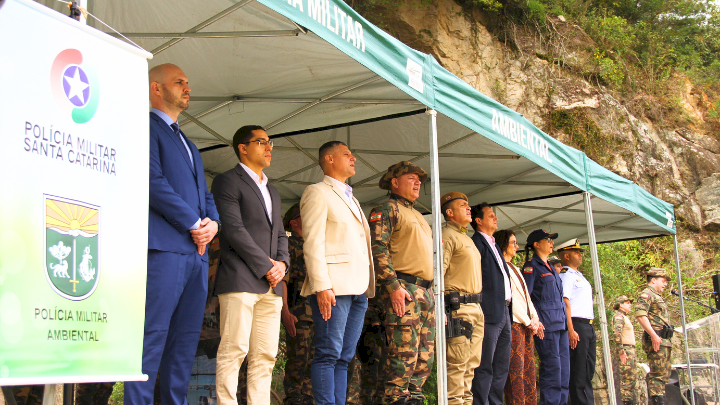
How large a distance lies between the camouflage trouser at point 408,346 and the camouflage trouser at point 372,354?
0.36 feet

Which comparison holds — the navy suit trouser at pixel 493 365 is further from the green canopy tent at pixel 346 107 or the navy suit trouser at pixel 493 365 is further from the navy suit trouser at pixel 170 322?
the navy suit trouser at pixel 170 322

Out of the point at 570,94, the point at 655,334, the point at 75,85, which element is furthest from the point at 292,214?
the point at 570,94

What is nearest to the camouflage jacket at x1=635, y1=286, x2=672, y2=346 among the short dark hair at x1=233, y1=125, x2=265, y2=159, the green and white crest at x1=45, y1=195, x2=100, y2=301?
the short dark hair at x1=233, y1=125, x2=265, y2=159

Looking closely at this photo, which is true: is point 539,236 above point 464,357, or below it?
above

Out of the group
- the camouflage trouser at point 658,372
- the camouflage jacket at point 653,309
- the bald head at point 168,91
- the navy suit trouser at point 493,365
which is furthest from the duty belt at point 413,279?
the camouflage trouser at point 658,372

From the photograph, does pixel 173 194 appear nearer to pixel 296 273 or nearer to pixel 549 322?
pixel 296 273

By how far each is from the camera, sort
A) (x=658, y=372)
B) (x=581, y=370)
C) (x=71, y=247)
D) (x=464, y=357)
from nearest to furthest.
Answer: (x=71, y=247)
(x=464, y=357)
(x=581, y=370)
(x=658, y=372)

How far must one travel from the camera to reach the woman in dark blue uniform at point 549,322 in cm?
650

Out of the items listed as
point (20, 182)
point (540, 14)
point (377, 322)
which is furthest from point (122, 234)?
point (540, 14)

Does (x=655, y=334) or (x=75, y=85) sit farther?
(x=655, y=334)

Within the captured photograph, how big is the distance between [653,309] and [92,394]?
7748 mm

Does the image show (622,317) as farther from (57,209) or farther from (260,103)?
(57,209)

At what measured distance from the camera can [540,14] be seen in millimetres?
17125

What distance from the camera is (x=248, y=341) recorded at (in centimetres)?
342
